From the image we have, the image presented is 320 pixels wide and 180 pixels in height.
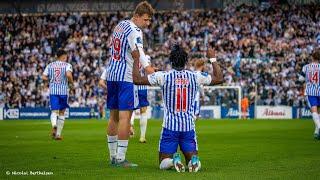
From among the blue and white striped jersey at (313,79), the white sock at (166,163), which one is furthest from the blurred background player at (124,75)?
the blue and white striped jersey at (313,79)

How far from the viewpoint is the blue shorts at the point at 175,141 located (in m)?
11.0

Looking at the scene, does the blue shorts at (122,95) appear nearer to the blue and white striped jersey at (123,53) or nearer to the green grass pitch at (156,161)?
the blue and white striped jersey at (123,53)

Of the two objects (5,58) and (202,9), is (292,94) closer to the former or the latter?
(202,9)

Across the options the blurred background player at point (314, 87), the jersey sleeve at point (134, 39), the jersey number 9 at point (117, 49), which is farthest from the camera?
the blurred background player at point (314, 87)

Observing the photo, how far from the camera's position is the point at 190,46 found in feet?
158

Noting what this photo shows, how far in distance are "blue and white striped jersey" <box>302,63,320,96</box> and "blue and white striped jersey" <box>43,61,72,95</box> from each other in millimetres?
7034

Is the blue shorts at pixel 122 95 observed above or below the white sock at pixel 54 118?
above

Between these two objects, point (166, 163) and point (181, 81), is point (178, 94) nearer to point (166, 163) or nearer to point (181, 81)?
point (181, 81)

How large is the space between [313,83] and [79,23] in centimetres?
3403

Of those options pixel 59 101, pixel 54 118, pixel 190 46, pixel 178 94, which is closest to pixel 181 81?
pixel 178 94

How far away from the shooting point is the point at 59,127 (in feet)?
67.0

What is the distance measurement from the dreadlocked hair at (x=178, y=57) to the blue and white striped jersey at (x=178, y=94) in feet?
0.31

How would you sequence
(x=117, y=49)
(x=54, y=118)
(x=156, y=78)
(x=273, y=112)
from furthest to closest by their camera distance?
(x=273, y=112) < (x=54, y=118) < (x=117, y=49) < (x=156, y=78)

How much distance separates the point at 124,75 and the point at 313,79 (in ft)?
33.5
